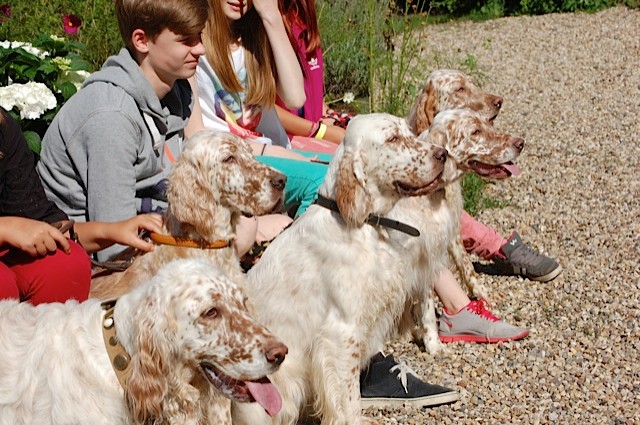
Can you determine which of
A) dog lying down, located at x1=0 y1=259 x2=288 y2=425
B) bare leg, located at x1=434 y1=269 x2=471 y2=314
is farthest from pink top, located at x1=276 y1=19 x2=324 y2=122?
dog lying down, located at x1=0 y1=259 x2=288 y2=425

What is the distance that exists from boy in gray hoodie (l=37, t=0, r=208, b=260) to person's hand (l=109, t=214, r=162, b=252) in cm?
27

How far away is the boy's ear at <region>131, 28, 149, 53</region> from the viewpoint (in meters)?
4.18

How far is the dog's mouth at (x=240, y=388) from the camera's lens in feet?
9.24

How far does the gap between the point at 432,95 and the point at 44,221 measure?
226cm

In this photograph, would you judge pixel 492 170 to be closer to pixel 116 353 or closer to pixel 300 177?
pixel 300 177

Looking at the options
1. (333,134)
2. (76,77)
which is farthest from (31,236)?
(333,134)

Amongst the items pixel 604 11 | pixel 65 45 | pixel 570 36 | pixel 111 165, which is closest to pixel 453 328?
pixel 111 165

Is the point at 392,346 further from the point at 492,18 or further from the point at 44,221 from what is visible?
the point at 492,18

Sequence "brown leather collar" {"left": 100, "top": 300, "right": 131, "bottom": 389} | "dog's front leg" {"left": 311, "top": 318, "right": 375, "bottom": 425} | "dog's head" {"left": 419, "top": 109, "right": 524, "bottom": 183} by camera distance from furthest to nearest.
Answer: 1. "dog's head" {"left": 419, "top": 109, "right": 524, "bottom": 183}
2. "dog's front leg" {"left": 311, "top": 318, "right": 375, "bottom": 425}
3. "brown leather collar" {"left": 100, "top": 300, "right": 131, "bottom": 389}

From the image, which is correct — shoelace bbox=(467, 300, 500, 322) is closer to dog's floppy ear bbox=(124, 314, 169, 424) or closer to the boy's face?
the boy's face

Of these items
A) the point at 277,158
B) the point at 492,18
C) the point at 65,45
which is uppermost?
the point at 65,45

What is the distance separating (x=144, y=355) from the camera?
8.80ft

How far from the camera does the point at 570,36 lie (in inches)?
486

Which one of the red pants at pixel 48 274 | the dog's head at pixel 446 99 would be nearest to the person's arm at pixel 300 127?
the dog's head at pixel 446 99
